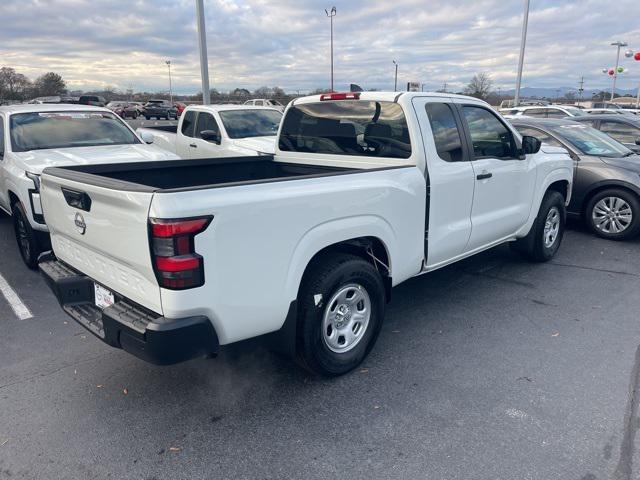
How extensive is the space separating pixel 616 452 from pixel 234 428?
215 centimetres

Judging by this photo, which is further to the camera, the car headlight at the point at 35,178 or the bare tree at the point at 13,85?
the bare tree at the point at 13,85

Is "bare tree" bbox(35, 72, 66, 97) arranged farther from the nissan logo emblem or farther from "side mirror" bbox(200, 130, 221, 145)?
the nissan logo emblem

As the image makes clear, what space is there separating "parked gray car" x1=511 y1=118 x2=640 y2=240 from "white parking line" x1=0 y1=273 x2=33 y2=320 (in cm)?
725

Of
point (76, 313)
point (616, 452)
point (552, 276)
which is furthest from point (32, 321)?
point (552, 276)

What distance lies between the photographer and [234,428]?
2996 mm

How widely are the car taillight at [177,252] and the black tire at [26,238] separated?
3622mm

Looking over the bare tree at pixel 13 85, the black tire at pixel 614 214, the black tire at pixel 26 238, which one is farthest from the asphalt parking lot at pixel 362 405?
the bare tree at pixel 13 85

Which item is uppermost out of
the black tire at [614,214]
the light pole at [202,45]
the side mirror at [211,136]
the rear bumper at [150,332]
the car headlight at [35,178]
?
the light pole at [202,45]

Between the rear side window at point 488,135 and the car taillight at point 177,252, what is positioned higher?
the rear side window at point 488,135

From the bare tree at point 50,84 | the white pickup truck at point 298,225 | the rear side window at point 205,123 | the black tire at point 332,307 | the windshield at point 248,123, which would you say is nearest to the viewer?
the white pickup truck at point 298,225

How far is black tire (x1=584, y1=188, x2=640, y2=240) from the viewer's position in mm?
6938

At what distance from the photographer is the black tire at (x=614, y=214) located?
6938 mm

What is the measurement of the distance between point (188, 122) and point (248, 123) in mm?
1525

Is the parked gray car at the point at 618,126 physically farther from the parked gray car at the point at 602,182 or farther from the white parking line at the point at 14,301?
the white parking line at the point at 14,301
